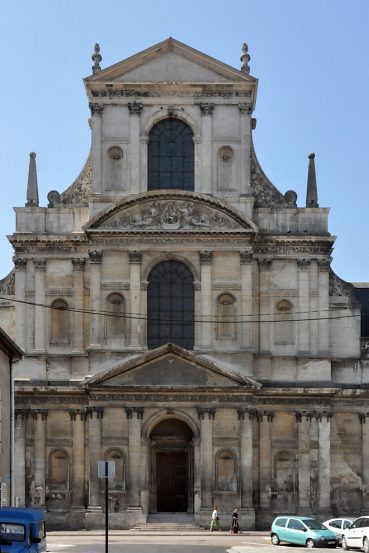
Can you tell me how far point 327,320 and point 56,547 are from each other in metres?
16.5

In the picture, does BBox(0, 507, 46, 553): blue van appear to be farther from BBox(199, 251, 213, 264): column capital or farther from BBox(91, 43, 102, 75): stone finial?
BBox(91, 43, 102, 75): stone finial

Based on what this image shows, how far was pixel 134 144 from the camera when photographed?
5150 centimetres

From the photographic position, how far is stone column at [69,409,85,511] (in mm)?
50062

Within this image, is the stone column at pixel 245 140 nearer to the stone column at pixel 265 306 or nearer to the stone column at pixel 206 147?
the stone column at pixel 206 147

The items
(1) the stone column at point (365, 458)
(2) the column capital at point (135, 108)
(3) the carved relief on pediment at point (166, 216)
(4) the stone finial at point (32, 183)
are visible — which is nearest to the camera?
(3) the carved relief on pediment at point (166, 216)

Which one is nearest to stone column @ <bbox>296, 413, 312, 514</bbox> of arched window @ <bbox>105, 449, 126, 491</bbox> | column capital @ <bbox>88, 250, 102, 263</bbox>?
arched window @ <bbox>105, 449, 126, 491</bbox>

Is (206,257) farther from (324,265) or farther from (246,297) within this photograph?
(324,265)

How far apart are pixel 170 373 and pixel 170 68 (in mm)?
12692

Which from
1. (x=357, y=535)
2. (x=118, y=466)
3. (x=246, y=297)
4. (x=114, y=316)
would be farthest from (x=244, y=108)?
(x=357, y=535)

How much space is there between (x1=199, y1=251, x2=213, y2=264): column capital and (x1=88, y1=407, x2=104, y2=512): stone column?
23.5ft

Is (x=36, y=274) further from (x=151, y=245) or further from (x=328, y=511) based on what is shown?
(x=328, y=511)

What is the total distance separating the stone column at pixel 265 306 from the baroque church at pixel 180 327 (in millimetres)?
58

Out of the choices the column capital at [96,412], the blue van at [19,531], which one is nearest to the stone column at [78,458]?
the column capital at [96,412]

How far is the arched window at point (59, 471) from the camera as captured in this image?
1981 inches
